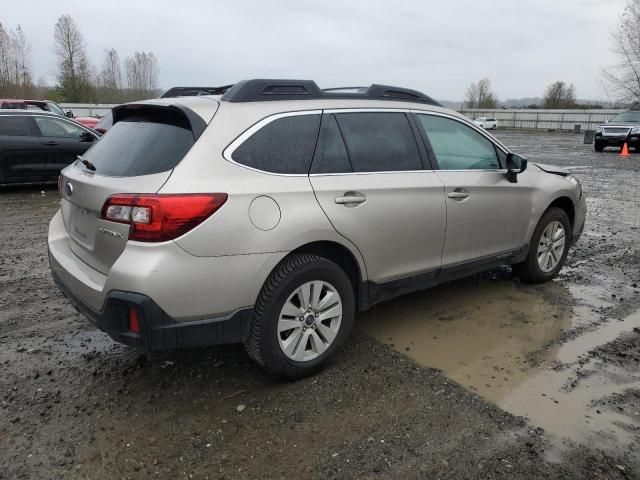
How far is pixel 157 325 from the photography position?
2.68 meters

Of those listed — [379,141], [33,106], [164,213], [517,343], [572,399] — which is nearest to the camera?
[164,213]

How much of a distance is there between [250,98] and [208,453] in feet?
6.66

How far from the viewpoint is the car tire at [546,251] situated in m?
4.90

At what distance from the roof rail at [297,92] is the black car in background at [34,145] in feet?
26.1

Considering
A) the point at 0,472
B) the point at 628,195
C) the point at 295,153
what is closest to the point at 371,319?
the point at 295,153

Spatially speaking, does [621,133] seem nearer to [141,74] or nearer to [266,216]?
[266,216]

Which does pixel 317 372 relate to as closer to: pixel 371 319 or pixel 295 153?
pixel 371 319

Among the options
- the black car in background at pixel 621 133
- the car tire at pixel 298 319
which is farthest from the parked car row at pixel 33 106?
the black car in background at pixel 621 133

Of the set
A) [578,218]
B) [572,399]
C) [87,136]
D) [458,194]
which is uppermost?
[87,136]

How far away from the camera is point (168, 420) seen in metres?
2.92

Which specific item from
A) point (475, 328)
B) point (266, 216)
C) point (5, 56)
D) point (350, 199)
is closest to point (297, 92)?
point (350, 199)

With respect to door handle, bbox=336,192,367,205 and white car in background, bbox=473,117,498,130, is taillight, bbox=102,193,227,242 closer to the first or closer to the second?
door handle, bbox=336,192,367,205

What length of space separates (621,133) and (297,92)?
2347 cm

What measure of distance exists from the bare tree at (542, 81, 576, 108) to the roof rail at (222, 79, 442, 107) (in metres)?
62.3
